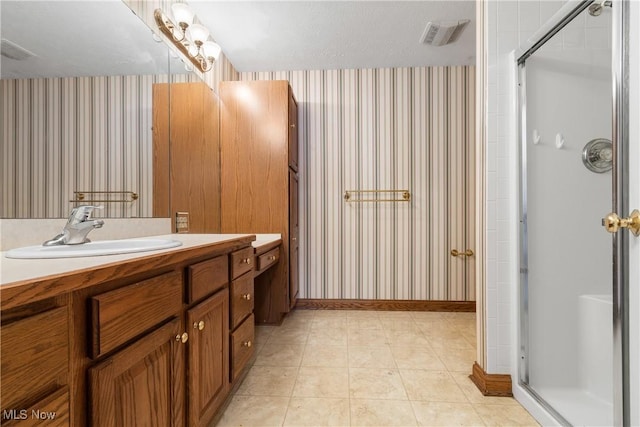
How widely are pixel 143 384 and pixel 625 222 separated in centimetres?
138

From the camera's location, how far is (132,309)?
26.9 inches

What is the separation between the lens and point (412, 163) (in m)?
2.77

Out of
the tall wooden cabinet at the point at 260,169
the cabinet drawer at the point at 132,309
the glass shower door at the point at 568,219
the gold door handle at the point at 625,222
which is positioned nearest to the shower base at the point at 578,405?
the glass shower door at the point at 568,219

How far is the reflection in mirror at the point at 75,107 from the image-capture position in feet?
3.02

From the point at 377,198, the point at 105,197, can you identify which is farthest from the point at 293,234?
the point at 105,197

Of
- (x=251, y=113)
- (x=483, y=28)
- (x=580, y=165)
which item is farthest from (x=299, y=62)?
(x=580, y=165)

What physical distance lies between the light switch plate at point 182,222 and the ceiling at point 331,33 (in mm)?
1407

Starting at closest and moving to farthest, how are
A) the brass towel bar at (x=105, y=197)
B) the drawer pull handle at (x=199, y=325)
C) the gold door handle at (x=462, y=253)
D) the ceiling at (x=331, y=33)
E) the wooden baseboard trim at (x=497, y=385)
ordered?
the drawer pull handle at (x=199, y=325) → the brass towel bar at (x=105, y=197) → the wooden baseboard trim at (x=497, y=385) → the ceiling at (x=331, y=33) → the gold door handle at (x=462, y=253)

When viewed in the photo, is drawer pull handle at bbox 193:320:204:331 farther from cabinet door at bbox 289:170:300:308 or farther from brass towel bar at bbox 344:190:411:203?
brass towel bar at bbox 344:190:411:203

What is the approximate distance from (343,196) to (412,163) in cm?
73

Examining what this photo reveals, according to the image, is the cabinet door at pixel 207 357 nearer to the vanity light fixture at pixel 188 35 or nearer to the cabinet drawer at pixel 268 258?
the cabinet drawer at pixel 268 258

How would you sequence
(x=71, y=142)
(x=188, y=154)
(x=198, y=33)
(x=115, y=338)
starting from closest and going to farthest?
(x=115, y=338), (x=71, y=142), (x=198, y=33), (x=188, y=154)

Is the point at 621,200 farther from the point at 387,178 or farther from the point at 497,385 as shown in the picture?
the point at 387,178

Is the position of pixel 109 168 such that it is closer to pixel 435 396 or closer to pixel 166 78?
pixel 166 78
